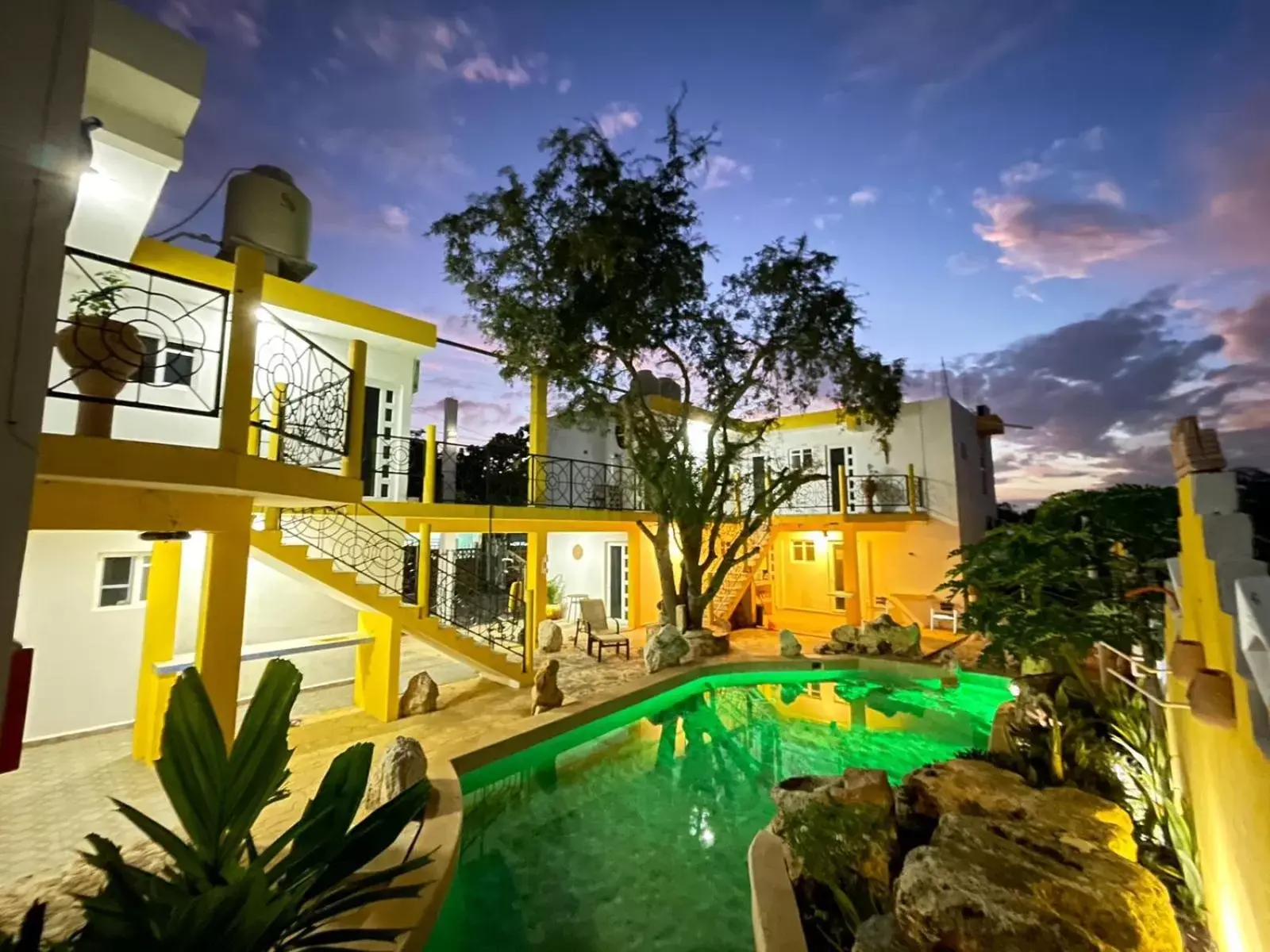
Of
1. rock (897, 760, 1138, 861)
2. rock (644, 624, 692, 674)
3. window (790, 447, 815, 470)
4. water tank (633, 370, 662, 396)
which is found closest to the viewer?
rock (897, 760, 1138, 861)

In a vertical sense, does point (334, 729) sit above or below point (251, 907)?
below

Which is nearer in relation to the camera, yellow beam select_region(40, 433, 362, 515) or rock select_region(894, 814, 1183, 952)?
rock select_region(894, 814, 1183, 952)

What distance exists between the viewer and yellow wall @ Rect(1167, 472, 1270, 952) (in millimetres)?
1851

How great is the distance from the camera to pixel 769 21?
27.2 ft

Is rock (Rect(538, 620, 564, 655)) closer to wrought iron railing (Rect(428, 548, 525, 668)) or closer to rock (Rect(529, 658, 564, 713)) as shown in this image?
wrought iron railing (Rect(428, 548, 525, 668))

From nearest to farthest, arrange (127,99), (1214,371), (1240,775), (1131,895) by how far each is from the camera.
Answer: (1240,775), (1131,895), (127,99), (1214,371)

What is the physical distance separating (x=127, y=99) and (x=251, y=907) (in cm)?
532

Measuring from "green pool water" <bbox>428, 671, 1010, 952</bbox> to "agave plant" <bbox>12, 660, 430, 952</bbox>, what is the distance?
2.53 meters

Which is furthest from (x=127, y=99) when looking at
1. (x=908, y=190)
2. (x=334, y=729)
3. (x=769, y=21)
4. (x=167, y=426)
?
(x=908, y=190)

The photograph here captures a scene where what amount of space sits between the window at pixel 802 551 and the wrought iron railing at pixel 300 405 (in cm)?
1263

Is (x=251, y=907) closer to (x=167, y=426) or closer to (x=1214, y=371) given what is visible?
(x=167, y=426)

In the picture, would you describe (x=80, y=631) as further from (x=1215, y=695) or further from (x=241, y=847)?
(x=1215, y=695)

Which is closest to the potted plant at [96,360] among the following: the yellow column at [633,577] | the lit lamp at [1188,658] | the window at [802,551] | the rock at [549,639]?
the lit lamp at [1188,658]

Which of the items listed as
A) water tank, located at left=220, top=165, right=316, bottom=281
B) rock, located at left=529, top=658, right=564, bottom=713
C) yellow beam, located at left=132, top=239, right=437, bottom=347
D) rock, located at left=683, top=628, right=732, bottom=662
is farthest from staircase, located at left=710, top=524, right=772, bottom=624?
water tank, located at left=220, top=165, right=316, bottom=281
